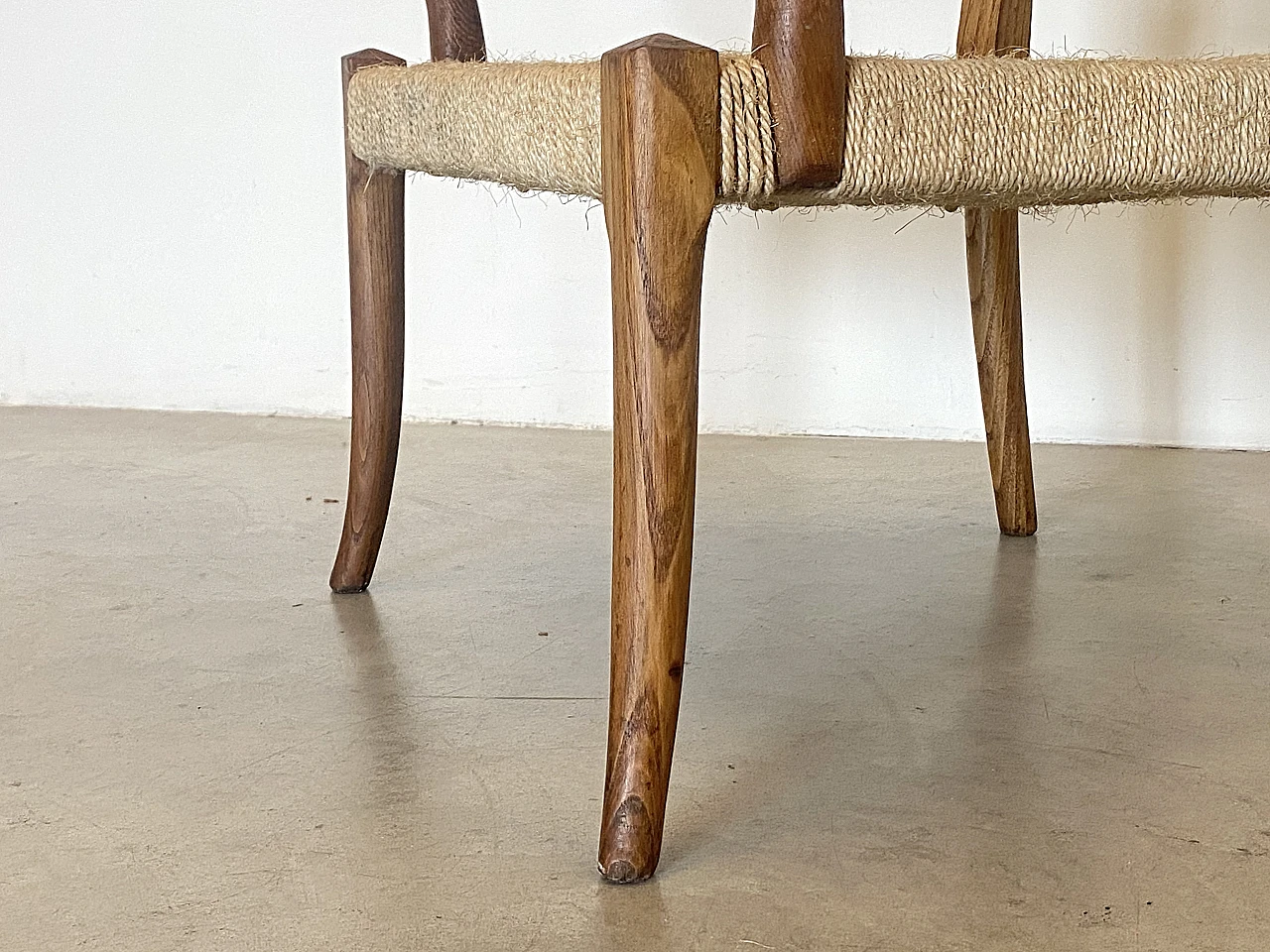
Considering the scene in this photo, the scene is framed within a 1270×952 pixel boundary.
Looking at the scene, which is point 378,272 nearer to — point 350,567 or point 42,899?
point 350,567

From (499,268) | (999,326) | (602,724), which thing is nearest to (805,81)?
(602,724)

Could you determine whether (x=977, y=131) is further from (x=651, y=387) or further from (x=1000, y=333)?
(x=1000, y=333)

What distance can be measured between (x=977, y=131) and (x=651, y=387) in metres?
0.22

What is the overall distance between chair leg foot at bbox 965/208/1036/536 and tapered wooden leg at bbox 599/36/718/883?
636 mm

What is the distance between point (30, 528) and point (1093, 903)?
1116 mm

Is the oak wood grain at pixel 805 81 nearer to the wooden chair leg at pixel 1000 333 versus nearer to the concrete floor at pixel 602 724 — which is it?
the concrete floor at pixel 602 724

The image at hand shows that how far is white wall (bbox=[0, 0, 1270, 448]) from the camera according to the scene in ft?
6.18

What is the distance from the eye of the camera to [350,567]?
125 cm

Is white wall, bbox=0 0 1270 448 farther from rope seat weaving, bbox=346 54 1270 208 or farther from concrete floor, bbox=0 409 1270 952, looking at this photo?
rope seat weaving, bbox=346 54 1270 208

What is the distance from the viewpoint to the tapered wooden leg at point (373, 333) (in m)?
1.14

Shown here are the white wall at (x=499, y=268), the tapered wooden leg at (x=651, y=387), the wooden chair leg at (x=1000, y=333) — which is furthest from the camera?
the white wall at (x=499, y=268)

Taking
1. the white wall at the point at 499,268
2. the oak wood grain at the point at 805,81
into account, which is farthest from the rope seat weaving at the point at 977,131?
the white wall at the point at 499,268

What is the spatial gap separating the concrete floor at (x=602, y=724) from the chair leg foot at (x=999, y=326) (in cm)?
10

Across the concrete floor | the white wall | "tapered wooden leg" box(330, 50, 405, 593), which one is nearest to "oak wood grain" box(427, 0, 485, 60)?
"tapered wooden leg" box(330, 50, 405, 593)
